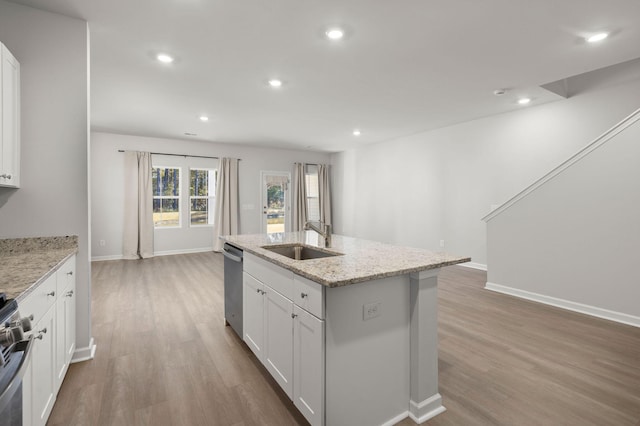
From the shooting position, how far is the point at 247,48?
9.29 ft

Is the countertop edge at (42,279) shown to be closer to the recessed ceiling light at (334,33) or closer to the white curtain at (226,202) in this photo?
the recessed ceiling light at (334,33)

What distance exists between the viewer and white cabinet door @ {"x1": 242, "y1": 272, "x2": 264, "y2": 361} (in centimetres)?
218

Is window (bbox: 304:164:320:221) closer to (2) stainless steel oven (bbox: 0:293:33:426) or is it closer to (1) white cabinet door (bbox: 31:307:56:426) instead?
(1) white cabinet door (bbox: 31:307:56:426)

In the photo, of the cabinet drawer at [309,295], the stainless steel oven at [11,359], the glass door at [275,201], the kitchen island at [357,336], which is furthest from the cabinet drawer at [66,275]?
the glass door at [275,201]

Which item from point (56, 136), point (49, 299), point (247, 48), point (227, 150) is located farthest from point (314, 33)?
point (227, 150)

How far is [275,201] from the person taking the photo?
27.0 feet

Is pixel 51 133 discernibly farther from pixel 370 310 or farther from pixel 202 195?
pixel 202 195

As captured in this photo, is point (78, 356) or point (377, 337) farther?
point (78, 356)

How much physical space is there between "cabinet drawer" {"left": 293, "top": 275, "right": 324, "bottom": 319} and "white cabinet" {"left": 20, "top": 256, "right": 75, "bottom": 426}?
1131mm

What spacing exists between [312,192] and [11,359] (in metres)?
8.01

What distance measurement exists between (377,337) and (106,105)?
4992mm

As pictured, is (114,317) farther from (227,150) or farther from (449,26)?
(227,150)

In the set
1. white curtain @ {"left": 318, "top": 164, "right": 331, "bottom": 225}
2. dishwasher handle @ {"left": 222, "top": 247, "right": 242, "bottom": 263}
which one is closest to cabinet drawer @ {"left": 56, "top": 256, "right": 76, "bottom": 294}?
dishwasher handle @ {"left": 222, "top": 247, "right": 242, "bottom": 263}

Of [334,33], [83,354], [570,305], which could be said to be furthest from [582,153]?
[83,354]
